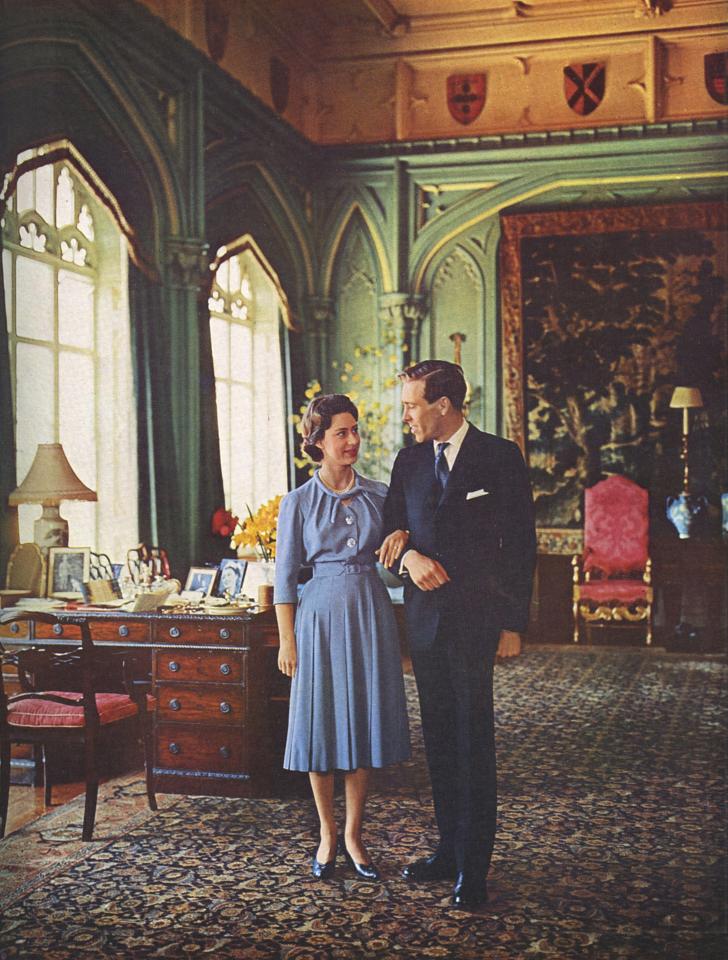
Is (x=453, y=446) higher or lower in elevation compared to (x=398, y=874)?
higher

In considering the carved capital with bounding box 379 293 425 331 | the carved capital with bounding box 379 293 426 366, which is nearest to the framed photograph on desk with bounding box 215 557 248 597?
the carved capital with bounding box 379 293 426 366

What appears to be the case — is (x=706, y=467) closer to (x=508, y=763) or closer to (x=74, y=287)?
(x=508, y=763)

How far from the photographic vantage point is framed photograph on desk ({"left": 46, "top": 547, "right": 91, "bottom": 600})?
5074 mm

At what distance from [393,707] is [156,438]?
124 inches

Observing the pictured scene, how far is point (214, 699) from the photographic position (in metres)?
4.57

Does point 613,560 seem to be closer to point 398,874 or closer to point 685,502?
point 685,502

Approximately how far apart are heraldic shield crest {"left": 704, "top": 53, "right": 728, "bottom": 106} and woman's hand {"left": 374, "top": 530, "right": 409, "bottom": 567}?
6433 mm

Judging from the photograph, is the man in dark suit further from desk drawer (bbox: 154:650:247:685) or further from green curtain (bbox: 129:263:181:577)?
green curtain (bbox: 129:263:181:577)

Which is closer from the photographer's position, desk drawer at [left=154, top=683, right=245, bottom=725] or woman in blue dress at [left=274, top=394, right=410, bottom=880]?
woman in blue dress at [left=274, top=394, right=410, bottom=880]

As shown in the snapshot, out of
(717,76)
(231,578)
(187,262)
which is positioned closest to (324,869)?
(231,578)

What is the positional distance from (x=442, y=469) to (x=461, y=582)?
1.20 ft

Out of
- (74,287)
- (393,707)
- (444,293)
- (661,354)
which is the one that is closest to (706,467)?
(661,354)

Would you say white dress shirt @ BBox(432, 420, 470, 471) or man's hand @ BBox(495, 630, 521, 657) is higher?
white dress shirt @ BBox(432, 420, 470, 471)

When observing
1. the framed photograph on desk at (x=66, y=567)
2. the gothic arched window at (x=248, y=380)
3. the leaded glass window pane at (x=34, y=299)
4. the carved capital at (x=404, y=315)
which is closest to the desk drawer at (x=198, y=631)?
the framed photograph on desk at (x=66, y=567)
